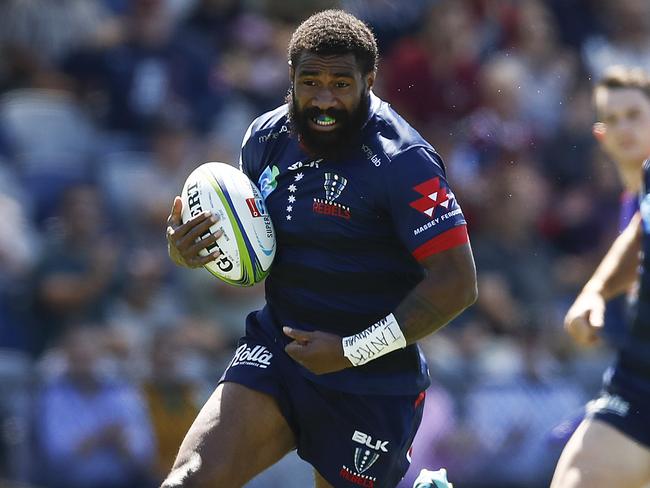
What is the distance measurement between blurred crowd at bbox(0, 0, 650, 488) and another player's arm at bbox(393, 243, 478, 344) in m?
4.00

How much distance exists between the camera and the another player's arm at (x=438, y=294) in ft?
15.6

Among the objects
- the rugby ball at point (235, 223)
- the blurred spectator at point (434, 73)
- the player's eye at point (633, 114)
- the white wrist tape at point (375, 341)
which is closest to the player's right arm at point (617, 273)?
the white wrist tape at point (375, 341)

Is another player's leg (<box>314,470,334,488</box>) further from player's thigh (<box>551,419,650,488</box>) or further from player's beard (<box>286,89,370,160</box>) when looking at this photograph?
player's beard (<box>286,89,370,160</box>)

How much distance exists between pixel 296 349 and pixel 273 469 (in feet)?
13.6

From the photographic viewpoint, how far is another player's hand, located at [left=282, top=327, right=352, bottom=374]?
4789mm

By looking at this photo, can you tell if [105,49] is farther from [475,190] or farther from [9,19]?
[475,190]

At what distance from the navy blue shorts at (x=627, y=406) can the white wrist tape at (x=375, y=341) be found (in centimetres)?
113

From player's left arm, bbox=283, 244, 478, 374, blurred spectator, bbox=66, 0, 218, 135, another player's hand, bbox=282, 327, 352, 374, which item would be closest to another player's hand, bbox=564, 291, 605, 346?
player's left arm, bbox=283, 244, 478, 374

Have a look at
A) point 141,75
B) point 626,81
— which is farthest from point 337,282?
point 141,75

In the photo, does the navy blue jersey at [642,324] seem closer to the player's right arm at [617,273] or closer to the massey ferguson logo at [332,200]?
the player's right arm at [617,273]

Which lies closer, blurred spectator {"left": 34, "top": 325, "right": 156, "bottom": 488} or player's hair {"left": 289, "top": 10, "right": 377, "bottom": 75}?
player's hair {"left": 289, "top": 10, "right": 377, "bottom": 75}

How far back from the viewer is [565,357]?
393 inches

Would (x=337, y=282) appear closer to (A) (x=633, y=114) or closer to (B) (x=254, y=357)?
(B) (x=254, y=357)

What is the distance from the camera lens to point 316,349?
4.79m
